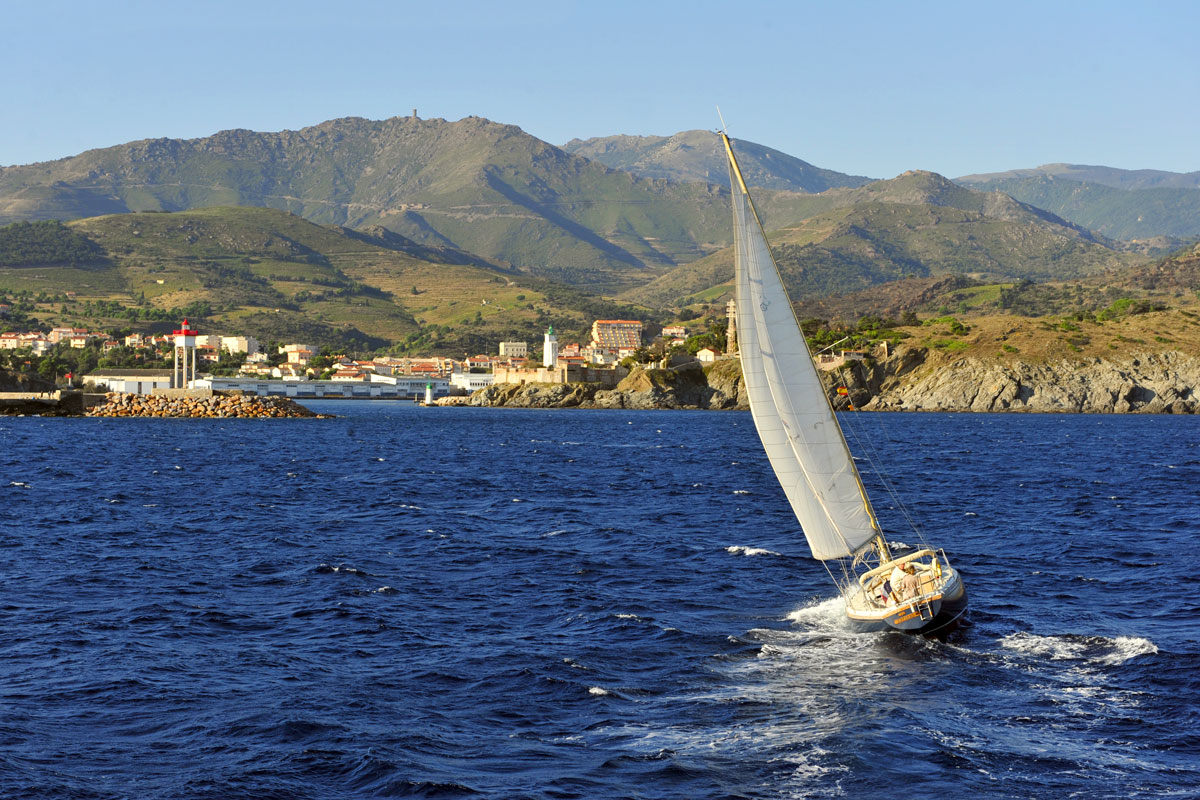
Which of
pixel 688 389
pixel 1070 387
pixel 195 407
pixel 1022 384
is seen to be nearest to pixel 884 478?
pixel 195 407

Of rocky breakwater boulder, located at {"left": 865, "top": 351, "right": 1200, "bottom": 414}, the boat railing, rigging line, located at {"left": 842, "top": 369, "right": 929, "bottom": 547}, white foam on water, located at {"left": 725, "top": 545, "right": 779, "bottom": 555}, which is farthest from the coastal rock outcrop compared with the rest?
the boat railing

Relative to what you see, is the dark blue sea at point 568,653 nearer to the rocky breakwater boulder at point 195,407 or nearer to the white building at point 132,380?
the rocky breakwater boulder at point 195,407

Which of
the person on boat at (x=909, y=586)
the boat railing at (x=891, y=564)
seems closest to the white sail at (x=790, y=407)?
the boat railing at (x=891, y=564)

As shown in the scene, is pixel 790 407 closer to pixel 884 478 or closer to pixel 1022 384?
pixel 884 478

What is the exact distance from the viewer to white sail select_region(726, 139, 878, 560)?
25234 millimetres

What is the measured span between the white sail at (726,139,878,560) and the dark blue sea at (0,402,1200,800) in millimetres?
2757

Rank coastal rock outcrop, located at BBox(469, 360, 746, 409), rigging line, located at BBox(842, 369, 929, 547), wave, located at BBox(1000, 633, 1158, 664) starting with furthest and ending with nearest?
coastal rock outcrop, located at BBox(469, 360, 746, 409), rigging line, located at BBox(842, 369, 929, 547), wave, located at BBox(1000, 633, 1158, 664)

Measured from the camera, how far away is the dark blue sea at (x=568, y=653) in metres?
17.5

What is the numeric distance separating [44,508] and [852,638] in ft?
124

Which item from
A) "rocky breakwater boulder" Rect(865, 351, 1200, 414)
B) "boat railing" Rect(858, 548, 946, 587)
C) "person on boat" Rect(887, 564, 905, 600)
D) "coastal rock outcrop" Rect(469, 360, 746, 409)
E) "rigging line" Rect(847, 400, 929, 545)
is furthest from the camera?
"coastal rock outcrop" Rect(469, 360, 746, 409)

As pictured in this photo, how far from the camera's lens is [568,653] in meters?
24.6

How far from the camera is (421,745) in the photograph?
18531 millimetres

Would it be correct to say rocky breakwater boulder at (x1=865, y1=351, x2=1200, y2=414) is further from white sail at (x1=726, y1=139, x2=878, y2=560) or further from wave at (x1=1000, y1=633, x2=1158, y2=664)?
white sail at (x1=726, y1=139, x2=878, y2=560)

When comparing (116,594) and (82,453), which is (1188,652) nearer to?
(116,594)
